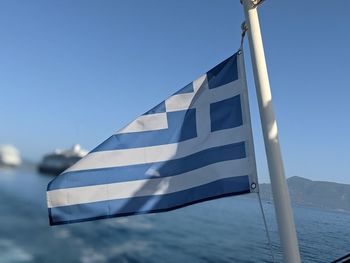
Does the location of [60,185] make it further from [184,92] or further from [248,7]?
[248,7]

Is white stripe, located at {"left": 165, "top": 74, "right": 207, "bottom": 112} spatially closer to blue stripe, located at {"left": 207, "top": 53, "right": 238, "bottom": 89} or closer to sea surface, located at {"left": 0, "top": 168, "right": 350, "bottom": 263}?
blue stripe, located at {"left": 207, "top": 53, "right": 238, "bottom": 89}

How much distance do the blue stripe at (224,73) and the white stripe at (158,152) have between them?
16.3 inches

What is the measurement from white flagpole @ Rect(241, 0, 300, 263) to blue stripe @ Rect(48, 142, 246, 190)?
2.27ft

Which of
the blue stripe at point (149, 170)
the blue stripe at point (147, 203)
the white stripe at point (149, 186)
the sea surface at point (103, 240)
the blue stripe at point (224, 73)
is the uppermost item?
the blue stripe at point (224, 73)

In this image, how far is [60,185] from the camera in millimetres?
2855

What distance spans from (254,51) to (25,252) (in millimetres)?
10981

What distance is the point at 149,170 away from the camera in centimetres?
307

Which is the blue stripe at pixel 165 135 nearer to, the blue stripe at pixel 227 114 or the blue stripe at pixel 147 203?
the blue stripe at pixel 227 114

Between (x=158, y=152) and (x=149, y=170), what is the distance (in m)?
0.17

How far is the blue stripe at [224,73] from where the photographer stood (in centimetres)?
304

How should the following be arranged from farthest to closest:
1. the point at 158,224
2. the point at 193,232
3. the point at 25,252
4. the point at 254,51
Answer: the point at 193,232 < the point at 158,224 < the point at 25,252 < the point at 254,51


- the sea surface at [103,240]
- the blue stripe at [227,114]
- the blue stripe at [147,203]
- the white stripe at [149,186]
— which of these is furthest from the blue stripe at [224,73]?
the sea surface at [103,240]

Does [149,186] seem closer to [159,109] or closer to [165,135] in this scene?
[165,135]

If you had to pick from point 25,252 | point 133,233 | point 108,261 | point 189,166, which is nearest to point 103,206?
point 189,166
